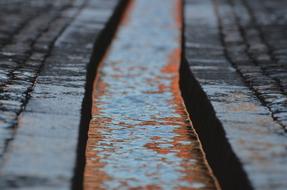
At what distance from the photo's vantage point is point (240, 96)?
5.04 m

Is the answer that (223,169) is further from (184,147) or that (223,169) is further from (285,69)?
(285,69)

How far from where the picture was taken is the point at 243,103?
4.80 m

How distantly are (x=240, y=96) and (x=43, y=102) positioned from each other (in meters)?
1.29

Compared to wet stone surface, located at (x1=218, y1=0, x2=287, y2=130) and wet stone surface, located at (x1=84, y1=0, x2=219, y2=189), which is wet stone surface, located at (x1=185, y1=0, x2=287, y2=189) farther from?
wet stone surface, located at (x1=84, y1=0, x2=219, y2=189)

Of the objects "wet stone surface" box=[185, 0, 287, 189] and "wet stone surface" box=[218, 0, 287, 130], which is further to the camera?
"wet stone surface" box=[218, 0, 287, 130]

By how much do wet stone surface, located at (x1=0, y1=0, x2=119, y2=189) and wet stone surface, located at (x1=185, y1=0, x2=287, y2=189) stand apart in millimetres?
816

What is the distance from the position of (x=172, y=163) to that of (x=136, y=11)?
7913 millimetres

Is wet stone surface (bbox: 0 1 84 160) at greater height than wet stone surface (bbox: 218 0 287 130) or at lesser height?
greater

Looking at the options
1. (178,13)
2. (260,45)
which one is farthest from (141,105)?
(178,13)

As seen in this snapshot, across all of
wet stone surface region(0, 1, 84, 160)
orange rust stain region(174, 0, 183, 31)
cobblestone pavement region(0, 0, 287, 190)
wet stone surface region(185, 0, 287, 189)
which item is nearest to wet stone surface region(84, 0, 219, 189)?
cobblestone pavement region(0, 0, 287, 190)

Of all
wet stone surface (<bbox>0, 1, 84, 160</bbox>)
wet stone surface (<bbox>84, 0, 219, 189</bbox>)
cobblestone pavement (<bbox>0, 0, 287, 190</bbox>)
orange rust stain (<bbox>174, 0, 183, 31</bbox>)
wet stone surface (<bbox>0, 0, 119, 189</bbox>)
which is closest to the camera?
wet stone surface (<bbox>0, 0, 119, 189</bbox>)

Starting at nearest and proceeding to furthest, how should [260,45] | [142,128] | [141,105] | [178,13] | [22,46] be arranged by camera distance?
1. [142,128]
2. [141,105]
3. [22,46]
4. [260,45]
5. [178,13]

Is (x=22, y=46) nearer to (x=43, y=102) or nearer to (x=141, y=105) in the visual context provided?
(x=141, y=105)

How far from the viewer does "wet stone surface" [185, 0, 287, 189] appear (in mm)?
3508
